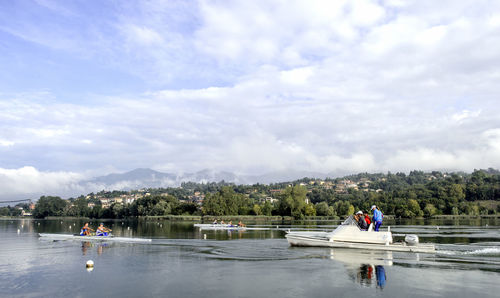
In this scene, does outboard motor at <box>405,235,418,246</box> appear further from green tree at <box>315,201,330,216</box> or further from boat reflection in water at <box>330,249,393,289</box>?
green tree at <box>315,201,330,216</box>

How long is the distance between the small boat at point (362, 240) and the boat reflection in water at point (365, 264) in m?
0.66

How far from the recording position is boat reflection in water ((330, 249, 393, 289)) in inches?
762

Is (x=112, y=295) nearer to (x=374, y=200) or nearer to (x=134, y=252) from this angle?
(x=134, y=252)

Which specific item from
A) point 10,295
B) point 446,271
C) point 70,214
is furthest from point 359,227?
point 70,214

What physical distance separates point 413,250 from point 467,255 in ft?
11.5

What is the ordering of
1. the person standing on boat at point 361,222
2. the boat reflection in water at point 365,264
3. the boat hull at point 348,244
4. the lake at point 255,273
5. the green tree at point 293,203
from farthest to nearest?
the green tree at point 293,203 < the person standing on boat at point 361,222 < the boat hull at point 348,244 < the boat reflection in water at point 365,264 < the lake at point 255,273

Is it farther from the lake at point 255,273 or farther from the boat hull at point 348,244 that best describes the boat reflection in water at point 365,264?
the boat hull at point 348,244

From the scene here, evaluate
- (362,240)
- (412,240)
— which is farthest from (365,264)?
(412,240)

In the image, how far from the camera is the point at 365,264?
24.0 meters

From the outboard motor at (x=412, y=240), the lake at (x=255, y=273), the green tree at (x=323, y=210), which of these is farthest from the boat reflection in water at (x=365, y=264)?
the green tree at (x=323, y=210)

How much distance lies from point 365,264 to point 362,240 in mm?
6249

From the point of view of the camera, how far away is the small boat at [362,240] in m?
28.4

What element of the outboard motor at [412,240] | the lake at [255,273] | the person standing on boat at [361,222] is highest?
the person standing on boat at [361,222]

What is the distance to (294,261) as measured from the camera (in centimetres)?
2541
